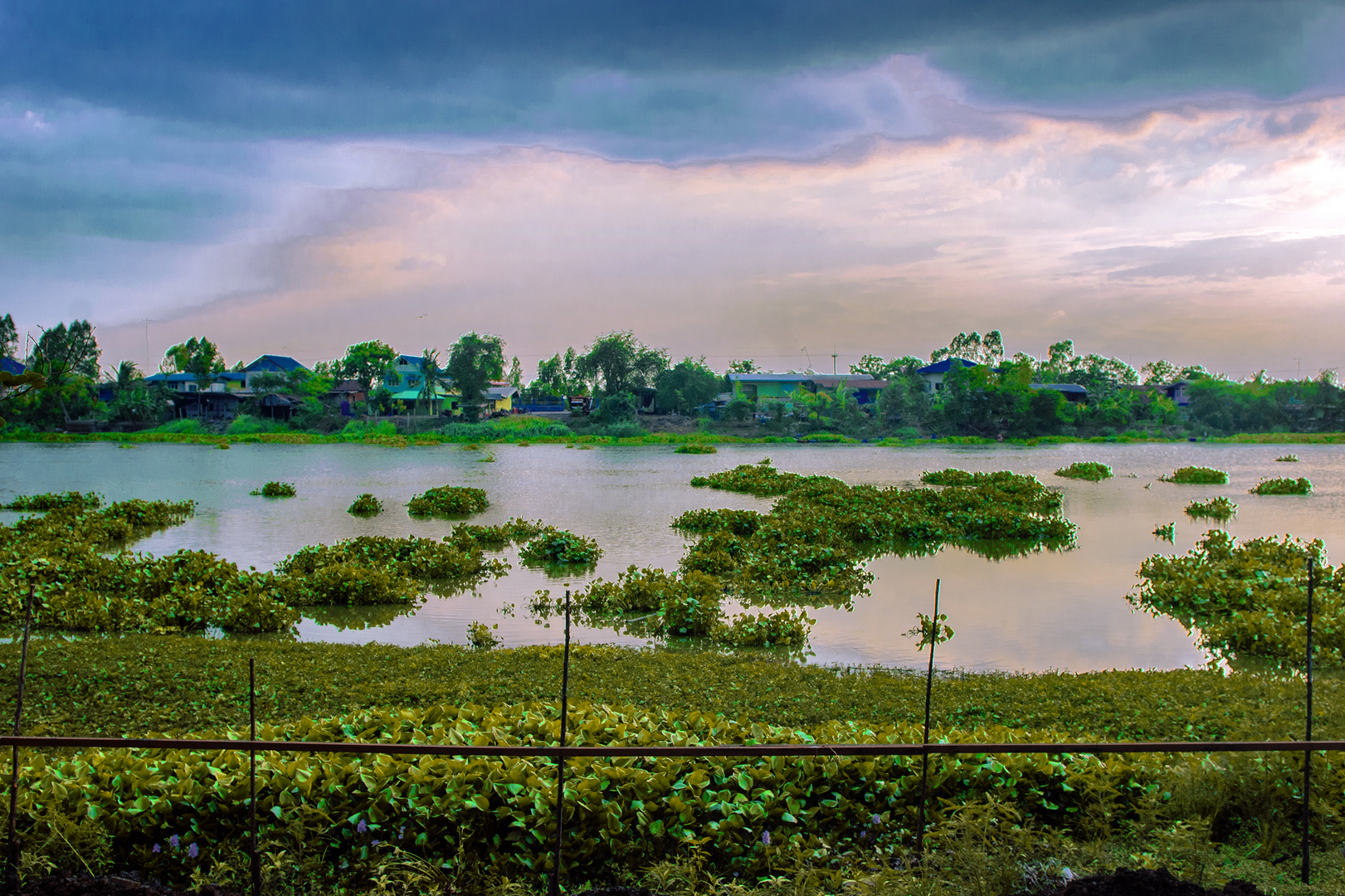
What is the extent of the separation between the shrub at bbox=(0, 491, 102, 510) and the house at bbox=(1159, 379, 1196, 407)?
86.1 metres

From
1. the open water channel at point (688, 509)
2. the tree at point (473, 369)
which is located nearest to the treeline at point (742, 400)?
the tree at point (473, 369)

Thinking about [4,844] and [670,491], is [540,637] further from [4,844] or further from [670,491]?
[670,491]

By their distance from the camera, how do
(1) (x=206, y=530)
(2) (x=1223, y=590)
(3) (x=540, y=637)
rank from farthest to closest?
(1) (x=206, y=530) < (2) (x=1223, y=590) < (3) (x=540, y=637)

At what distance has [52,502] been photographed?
2047 centimetres

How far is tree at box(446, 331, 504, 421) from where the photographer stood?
221ft

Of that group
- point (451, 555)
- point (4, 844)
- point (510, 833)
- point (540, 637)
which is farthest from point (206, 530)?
point (510, 833)

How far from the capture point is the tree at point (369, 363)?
236 ft

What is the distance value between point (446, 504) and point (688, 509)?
6321mm

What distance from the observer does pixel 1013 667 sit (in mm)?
8758

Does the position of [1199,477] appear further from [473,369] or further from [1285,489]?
[473,369]

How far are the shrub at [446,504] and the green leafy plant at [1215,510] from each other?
1815 cm

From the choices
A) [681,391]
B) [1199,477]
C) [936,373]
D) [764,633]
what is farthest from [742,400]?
[764,633]

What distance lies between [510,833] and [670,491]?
22109 millimetres

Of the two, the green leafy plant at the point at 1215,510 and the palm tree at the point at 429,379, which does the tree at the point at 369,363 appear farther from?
the green leafy plant at the point at 1215,510
